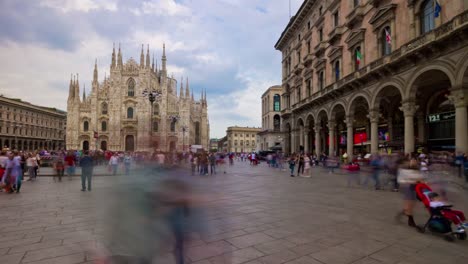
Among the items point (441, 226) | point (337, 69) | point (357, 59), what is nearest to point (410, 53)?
point (357, 59)

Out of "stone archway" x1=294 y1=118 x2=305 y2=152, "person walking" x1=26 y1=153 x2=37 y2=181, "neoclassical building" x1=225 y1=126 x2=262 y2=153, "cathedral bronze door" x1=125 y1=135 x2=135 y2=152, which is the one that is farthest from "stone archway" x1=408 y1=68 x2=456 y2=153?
"neoclassical building" x1=225 y1=126 x2=262 y2=153

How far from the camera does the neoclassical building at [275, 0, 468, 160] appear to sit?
43.1ft

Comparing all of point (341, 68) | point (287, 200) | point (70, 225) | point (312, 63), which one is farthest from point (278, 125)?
point (70, 225)

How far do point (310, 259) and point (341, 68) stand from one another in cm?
2307

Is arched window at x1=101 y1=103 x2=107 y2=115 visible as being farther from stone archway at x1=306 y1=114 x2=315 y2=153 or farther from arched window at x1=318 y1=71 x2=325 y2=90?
arched window at x1=318 y1=71 x2=325 y2=90

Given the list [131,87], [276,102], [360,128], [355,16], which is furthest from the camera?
[131,87]

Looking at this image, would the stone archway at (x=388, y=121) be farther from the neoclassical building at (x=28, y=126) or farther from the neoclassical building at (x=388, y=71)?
the neoclassical building at (x=28, y=126)

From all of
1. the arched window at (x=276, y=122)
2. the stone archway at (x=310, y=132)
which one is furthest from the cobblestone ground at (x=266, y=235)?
the arched window at (x=276, y=122)

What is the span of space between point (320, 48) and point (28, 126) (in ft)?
234

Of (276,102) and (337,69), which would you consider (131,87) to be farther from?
(337,69)

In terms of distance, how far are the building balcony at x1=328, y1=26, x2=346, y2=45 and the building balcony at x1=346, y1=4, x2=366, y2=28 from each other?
1.19m

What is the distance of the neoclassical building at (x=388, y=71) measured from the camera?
1312 centimetres

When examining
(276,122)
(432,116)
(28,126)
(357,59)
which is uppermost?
(357,59)

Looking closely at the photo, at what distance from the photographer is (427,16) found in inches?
608
